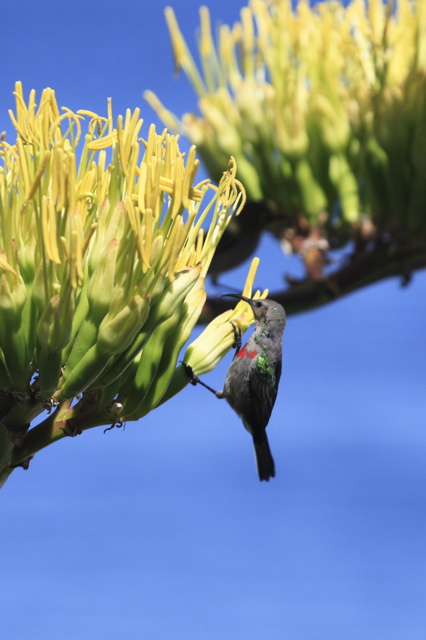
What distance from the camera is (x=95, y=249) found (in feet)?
6.51

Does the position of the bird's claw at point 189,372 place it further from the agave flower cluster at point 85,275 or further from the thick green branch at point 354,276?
the thick green branch at point 354,276

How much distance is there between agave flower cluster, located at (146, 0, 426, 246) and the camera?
4.96 m

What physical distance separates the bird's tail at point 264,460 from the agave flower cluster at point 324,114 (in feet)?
5.18

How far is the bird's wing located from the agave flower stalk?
41.5 inches

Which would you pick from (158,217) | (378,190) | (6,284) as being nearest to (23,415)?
(6,284)

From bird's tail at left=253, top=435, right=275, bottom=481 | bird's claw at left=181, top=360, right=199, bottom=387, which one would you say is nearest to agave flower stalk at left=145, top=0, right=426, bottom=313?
bird's tail at left=253, top=435, right=275, bottom=481

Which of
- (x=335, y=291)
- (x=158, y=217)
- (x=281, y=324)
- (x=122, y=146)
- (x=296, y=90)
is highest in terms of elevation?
(x=122, y=146)

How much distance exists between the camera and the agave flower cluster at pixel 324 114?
4.96 meters

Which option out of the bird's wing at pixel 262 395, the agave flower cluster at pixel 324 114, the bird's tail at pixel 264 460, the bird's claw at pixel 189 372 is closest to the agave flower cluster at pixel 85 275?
the bird's claw at pixel 189 372

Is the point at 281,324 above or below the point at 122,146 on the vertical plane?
below

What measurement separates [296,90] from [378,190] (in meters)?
0.78

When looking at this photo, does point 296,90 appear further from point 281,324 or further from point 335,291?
point 281,324

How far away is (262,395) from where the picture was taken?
11.4 feet

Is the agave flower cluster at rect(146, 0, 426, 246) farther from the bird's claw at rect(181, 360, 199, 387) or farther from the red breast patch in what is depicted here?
the bird's claw at rect(181, 360, 199, 387)
